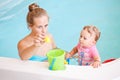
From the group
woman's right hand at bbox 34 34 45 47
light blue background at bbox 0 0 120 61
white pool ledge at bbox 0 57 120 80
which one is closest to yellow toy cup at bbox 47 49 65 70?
white pool ledge at bbox 0 57 120 80

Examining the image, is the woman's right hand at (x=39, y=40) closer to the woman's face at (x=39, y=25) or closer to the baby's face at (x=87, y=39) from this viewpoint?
the woman's face at (x=39, y=25)

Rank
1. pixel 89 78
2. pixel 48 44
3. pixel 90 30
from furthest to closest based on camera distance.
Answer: pixel 48 44
pixel 90 30
pixel 89 78

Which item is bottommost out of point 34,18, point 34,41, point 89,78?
point 89,78

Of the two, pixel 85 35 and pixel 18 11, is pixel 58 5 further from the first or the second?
pixel 85 35

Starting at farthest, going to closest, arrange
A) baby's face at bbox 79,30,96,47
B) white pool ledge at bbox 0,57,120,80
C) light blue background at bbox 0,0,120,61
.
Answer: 1. light blue background at bbox 0,0,120,61
2. baby's face at bbox 79,30,96,47
3. white pool ledge at bbox 0,57,120,80

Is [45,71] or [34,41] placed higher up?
[34,41]

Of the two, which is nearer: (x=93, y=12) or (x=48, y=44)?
(x=48, y=44)

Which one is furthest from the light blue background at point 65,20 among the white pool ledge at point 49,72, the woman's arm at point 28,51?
the white pool ledge at point 49,72

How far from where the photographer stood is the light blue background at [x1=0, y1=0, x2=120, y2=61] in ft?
5.97

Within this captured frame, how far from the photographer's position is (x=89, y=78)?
1265mm

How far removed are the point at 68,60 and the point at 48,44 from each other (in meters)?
0.15

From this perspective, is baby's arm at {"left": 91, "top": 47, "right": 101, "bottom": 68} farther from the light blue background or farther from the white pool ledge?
the light blue background

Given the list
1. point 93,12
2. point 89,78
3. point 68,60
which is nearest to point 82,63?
point 68,60

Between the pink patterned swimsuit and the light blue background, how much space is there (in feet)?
0.92
